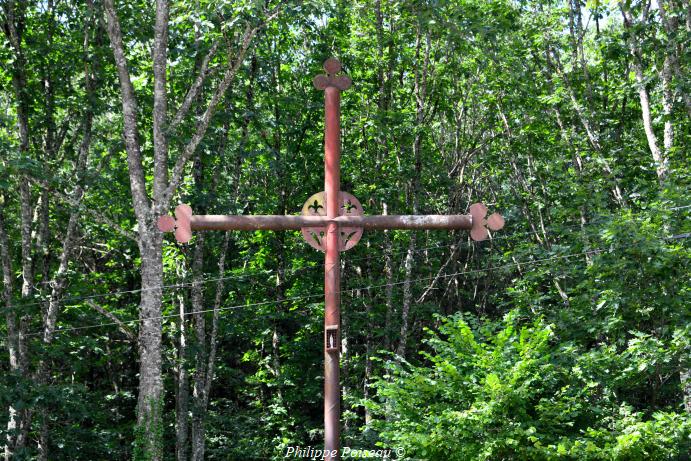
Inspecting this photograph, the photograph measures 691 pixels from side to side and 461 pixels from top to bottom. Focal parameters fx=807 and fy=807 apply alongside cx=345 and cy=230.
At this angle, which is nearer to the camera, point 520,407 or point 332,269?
point 332,269

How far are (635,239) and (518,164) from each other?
9.61 meters

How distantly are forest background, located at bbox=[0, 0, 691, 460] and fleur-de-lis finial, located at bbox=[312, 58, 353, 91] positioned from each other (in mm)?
4226

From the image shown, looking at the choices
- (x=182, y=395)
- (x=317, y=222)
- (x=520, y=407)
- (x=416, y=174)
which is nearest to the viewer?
(x=317, y=222)

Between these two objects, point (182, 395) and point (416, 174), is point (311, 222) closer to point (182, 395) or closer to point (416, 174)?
point (416, 174)

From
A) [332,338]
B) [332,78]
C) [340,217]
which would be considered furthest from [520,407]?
[332,78]

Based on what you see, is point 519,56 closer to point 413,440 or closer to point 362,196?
point 362,196

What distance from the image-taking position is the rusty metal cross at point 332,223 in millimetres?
5555

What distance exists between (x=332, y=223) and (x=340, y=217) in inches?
2.9

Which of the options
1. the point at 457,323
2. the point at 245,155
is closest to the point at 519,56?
the point at 245,155

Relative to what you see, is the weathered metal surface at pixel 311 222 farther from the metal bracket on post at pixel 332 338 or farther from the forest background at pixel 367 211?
the forest background at pixel 367 211

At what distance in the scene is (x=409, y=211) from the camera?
56.3ft

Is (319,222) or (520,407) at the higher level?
(319,222)

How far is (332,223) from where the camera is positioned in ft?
18.6

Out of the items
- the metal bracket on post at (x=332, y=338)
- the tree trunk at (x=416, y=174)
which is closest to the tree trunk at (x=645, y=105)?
the tree trunk at (x=416, y=174)
